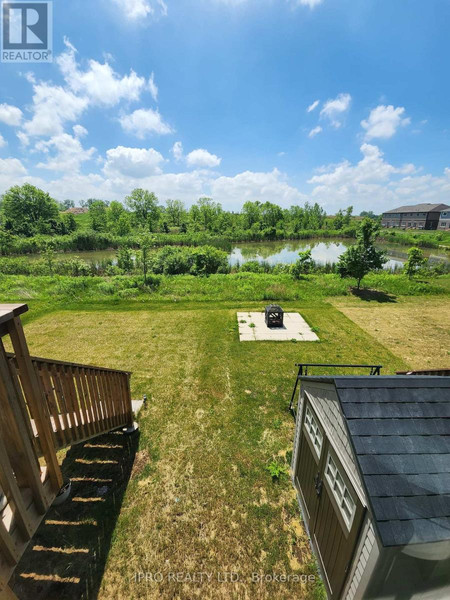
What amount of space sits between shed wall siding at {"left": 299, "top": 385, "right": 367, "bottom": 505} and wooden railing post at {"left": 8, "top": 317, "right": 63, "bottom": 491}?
309 centimetres

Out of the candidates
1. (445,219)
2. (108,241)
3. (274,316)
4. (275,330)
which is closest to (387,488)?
(275,330)

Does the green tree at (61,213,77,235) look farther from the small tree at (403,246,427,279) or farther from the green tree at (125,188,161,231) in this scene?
the small tree at (403,246,427,279)

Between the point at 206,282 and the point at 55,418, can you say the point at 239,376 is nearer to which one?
the point at 55,418

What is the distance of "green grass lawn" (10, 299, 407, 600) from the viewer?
3.08 m

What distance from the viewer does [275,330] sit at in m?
9.74

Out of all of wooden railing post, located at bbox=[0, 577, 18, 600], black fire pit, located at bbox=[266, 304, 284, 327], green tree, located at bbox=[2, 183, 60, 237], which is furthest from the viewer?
green tree, located at bbox=[2, 183, 60, 237]

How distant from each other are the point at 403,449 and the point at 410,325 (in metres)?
10.2

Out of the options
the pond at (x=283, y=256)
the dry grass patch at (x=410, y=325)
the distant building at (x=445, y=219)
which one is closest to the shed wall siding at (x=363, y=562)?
the dry grass patch at (x=410, y=325)

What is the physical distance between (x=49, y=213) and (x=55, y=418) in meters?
59.9

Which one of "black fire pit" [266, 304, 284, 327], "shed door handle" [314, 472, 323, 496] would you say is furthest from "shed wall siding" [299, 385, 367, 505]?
"black fire pit" [266, 304, 284, 327]

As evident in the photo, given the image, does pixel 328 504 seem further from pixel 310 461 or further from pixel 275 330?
pixel 275 330

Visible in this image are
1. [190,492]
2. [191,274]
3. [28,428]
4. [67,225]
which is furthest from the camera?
[67,225]

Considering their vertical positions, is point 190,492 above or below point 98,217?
below

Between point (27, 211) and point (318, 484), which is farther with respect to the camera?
point (27, 211)
